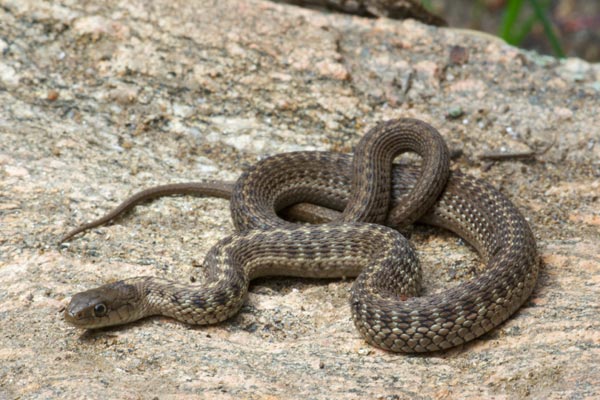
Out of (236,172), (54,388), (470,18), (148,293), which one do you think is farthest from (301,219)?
(470,18)

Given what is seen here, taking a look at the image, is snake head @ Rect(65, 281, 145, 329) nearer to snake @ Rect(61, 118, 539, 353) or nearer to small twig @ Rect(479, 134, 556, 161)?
snake @ Rect(61, 118, 539, 353)

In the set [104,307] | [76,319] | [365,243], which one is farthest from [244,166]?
[76,319]

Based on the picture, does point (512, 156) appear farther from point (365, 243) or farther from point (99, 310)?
point (99, 310)

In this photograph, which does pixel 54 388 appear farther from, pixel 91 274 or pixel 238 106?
pixel 238 106

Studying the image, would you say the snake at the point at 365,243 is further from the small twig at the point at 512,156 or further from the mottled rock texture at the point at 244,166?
the small twig at the point at 512,156

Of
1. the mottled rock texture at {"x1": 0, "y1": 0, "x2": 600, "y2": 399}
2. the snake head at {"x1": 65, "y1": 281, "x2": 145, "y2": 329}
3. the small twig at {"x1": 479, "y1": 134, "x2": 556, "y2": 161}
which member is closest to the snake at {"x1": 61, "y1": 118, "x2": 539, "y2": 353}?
the snake head at {"x1": 65, "y1": 281, "x2": 145, "y2": 329}

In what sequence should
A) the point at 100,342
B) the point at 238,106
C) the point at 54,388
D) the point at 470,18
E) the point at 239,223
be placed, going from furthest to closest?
1. the point at 470,18
2. the point at 238,106
3. the point at 239,223
4. the point at 100,342
5. the point at 54,388

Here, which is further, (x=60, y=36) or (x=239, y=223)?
(x=60, y=36)
